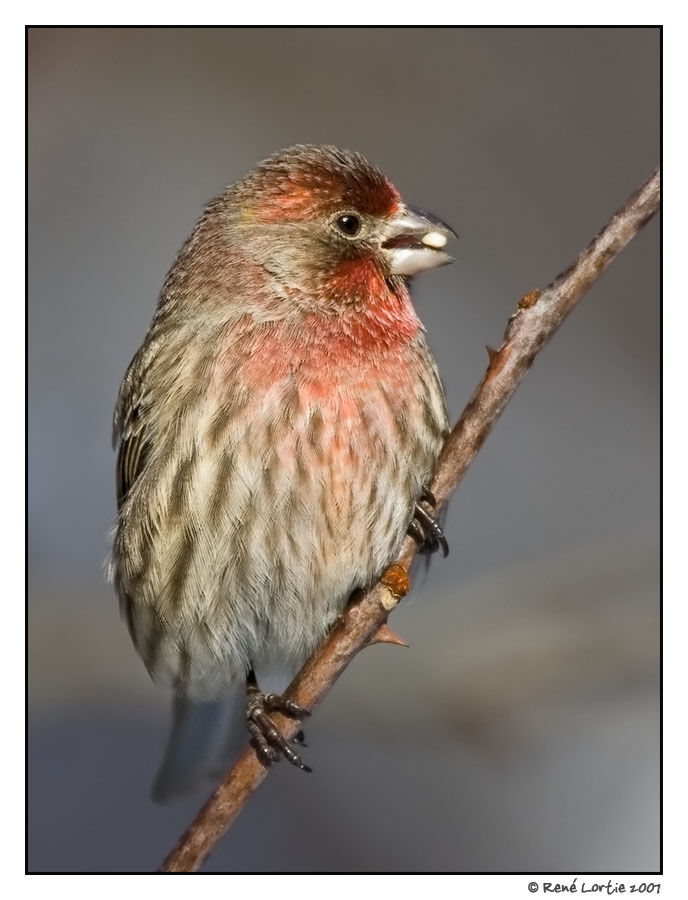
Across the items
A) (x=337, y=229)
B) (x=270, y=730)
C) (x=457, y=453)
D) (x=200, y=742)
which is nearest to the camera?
(x=457, y=453)

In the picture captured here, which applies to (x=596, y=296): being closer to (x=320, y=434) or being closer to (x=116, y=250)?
(x=116, y=250)

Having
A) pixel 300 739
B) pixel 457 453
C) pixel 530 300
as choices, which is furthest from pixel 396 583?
pixel 300 739

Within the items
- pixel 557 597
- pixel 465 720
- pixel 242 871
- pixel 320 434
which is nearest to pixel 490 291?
pixel 557 597

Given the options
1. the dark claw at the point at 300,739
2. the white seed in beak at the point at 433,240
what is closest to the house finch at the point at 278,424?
the white seed in beak at the point at 433,240

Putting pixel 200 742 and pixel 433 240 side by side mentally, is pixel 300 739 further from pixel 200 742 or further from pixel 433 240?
pixel 433 240

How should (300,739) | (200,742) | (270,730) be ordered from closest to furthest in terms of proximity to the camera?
(270,730) < (300,739) < (200,742)

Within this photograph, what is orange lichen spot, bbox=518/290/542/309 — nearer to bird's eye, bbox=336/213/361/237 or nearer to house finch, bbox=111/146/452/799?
house finch, bbox=111/146/452/799
